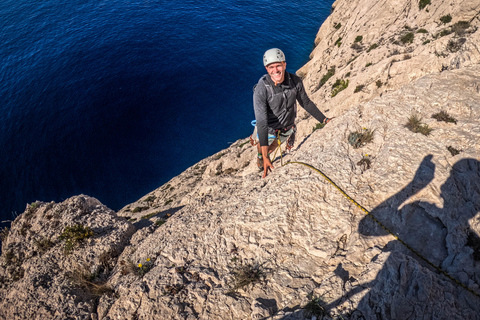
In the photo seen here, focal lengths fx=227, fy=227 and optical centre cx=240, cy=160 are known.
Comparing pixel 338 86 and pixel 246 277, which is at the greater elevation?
pixel 338 86

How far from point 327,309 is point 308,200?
3.38 metres

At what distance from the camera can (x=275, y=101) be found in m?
7.51

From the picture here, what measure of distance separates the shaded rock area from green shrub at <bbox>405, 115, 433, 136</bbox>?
0.05m

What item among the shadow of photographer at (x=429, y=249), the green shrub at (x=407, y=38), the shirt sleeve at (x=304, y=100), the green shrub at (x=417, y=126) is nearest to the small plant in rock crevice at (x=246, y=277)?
the shadow of photographer at (x=429, y=249)

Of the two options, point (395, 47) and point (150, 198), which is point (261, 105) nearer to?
point (395, 47)

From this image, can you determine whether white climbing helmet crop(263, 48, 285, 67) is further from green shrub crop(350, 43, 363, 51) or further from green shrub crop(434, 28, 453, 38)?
green shrub crop(350, 43, 363, 51)

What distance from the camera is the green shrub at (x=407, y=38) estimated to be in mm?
18047

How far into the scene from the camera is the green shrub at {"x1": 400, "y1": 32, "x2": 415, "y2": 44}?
59.2 feet

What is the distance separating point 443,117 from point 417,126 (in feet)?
3.53

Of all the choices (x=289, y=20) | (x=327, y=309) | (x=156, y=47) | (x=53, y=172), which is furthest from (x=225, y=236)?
(x=289, y=20)

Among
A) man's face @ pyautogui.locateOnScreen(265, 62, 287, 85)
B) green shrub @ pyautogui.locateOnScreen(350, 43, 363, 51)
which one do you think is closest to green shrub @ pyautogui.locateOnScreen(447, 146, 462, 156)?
man's face @ pyautogui.locateOnScreen(265, 62, 287, 85)

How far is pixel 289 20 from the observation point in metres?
53.2

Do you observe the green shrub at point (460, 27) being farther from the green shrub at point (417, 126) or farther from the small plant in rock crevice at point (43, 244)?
the small plant in rock crevice at point (43, 244)

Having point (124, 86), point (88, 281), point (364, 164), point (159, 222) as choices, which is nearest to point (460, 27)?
point (364, 164)
